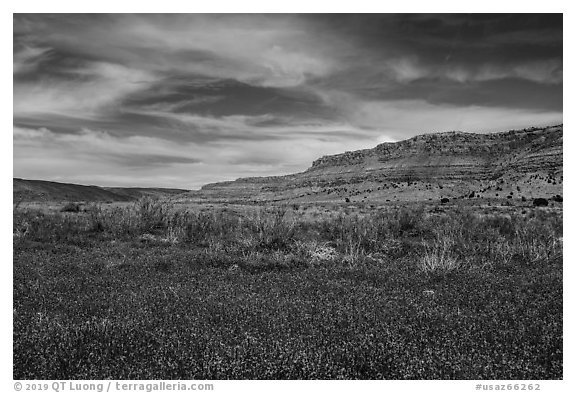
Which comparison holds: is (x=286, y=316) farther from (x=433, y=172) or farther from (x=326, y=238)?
(x=433, y=172)

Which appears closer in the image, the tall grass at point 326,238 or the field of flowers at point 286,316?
the field of flowers at point 286,316

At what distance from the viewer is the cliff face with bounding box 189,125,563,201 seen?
8600 centimetres

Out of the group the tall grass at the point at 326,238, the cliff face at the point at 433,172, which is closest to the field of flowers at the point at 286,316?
the tall grass at the point at 326,238

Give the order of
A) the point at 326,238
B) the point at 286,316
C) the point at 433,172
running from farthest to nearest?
the point at 433,172, the point at 326,238, the point at 286,316

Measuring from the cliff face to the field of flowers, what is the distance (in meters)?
70.7

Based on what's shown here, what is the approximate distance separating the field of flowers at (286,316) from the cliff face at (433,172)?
7070cm

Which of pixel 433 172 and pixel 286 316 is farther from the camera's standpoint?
pixel 433 172

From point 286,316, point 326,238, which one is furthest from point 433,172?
point 286,316

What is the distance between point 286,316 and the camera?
5.95m

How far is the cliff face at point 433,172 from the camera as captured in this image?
86.0 meters

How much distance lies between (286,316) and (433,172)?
380 feet

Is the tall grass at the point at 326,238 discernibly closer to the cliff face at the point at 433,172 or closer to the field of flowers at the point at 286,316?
the field of flowers at the point at 286,316

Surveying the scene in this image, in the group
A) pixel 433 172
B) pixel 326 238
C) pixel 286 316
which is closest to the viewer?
pixel 286 316

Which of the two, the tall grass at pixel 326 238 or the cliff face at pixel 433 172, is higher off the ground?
the cliff face at pixel 433 172
